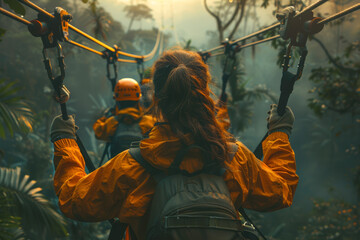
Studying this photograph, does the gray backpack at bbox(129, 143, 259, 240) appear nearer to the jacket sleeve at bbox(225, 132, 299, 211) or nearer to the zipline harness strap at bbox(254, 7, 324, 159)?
the jacket sleeve at bbox(225, 132, 299, 211)

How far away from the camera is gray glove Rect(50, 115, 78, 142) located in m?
1.56

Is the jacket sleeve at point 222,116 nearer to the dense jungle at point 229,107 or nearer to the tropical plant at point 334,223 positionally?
the dense jungle at point 229,107

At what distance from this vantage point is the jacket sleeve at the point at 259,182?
4.16 ft

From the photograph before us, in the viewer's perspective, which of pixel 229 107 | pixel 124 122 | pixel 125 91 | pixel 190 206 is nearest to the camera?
pixel 190 206

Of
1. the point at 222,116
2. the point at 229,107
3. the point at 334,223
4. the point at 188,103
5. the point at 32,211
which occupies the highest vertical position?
the point at 188,103

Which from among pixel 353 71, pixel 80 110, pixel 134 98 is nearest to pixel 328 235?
pixel 353 71

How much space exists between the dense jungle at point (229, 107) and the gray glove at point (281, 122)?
0.45 metres

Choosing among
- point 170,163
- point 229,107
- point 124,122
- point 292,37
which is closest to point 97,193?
point 170,163

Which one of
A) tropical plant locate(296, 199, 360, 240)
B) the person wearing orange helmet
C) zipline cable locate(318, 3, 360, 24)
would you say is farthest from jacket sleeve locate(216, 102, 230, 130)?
tropical plant locate(296, 199, 360, 240)

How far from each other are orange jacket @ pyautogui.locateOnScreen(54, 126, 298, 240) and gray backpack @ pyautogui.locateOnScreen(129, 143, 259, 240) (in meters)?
0.04

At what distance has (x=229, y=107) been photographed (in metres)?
11.2

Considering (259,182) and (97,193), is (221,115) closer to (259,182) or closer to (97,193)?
(259,182)

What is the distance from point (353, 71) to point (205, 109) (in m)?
5.39

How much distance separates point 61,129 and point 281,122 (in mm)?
1213
